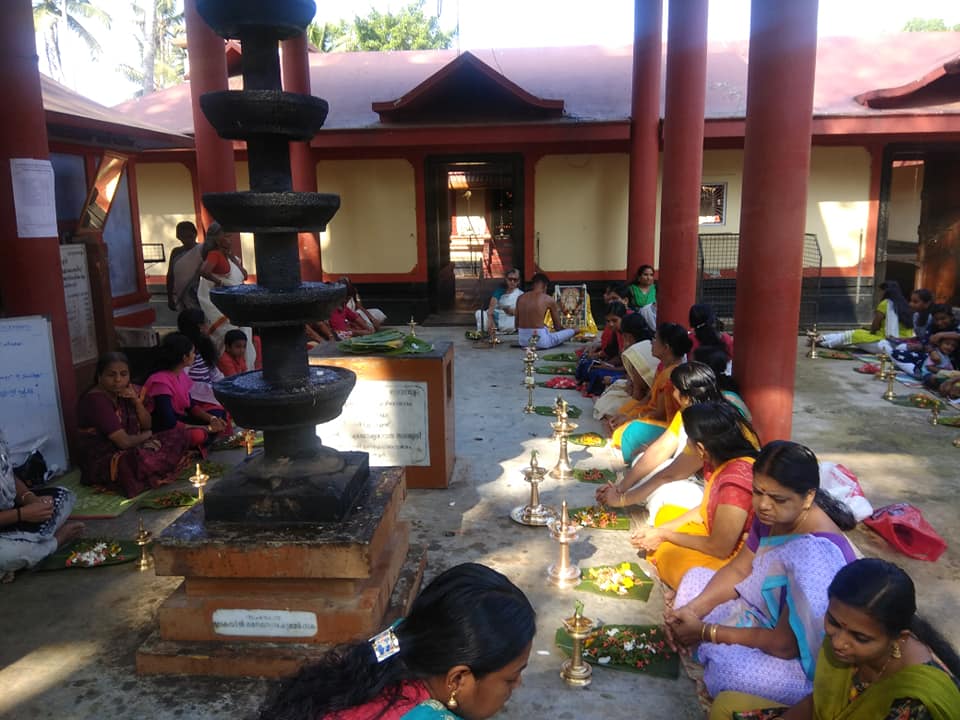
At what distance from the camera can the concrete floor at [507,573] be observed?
10.6ft

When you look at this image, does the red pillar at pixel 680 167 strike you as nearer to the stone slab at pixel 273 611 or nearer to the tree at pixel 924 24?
the stone slab at pixel 273 611

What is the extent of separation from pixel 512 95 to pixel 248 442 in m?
7.99

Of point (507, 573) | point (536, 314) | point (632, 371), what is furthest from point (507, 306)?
point (507, 573)

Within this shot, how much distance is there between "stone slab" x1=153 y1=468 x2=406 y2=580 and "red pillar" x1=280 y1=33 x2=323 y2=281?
8.10 metres

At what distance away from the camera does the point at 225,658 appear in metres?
3.34

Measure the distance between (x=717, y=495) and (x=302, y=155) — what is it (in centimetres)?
1004

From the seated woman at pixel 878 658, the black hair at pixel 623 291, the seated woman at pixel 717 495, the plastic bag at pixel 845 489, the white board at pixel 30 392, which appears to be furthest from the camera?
the black hair at pixel 623 291

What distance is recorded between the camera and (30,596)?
13.6ft

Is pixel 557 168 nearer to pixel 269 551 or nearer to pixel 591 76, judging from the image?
pixel 591 76

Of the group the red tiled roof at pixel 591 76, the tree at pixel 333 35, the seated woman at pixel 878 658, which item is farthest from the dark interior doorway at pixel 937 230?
the tree at pixel 333 35

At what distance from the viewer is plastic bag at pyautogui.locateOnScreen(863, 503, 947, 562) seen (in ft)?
14.3

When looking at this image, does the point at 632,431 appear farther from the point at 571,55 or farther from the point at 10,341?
the point at 571,55

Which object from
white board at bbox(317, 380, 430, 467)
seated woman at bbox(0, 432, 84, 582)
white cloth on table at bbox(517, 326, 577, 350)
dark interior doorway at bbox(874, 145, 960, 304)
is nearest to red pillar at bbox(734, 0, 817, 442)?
white board at bbox(317, 380, 430, 467)

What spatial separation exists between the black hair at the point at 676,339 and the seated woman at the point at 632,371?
84 centimetres
